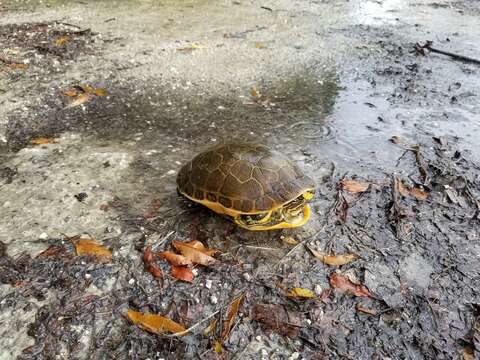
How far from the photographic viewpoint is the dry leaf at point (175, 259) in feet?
9.20

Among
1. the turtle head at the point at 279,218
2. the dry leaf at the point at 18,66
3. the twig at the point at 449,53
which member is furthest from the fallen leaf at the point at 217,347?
the twig at the point at 449,53

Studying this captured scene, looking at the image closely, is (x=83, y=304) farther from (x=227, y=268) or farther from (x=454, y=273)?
(x=454, y=273)

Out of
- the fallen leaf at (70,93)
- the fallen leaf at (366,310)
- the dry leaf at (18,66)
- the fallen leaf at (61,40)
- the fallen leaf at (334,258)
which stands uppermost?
the fallen leaf at (61,40)

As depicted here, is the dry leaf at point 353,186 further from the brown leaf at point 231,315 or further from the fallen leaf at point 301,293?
the brown leaf at point 231,315

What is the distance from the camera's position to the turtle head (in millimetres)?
2914

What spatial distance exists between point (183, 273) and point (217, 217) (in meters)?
0.62

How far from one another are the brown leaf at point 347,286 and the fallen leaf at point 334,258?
126mm

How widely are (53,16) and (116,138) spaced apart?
4.59 m

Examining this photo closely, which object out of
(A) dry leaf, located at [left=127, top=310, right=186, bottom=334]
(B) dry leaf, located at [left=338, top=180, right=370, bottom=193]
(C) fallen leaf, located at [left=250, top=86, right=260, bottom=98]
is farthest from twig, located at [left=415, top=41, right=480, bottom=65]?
(A) dry leaf, located at [left=127, top=310, right=186, bottom=334]

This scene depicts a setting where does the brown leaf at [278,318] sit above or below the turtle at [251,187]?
below

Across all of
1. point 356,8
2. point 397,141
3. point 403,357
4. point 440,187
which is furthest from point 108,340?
point 356,8

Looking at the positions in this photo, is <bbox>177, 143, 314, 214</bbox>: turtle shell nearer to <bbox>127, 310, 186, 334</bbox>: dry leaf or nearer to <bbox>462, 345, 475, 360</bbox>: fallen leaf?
<bbox>127, 310, 186, 334</bbox>: dry leaf

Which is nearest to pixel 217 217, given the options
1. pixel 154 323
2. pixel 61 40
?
pixel 154 323

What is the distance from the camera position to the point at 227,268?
281 cm
